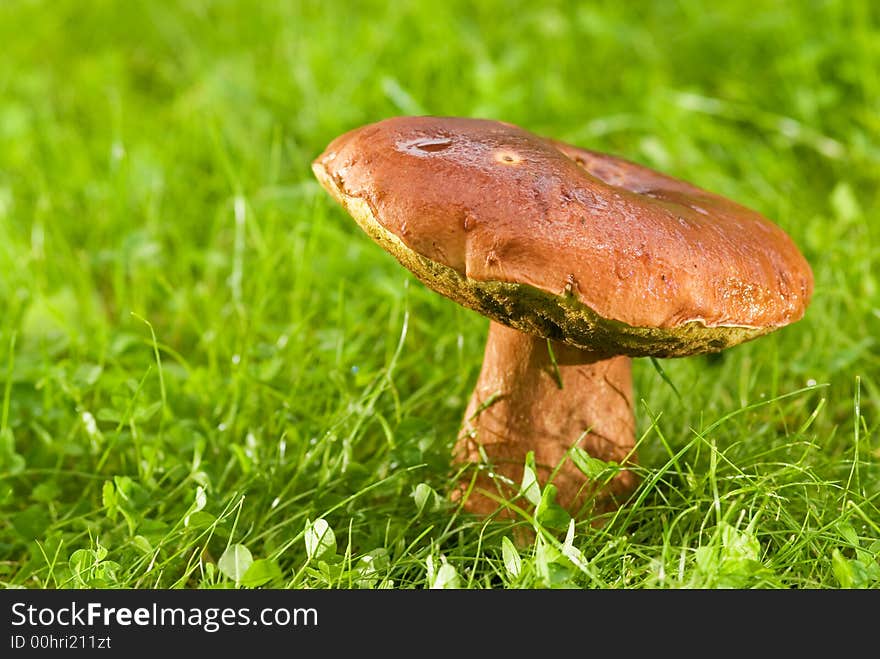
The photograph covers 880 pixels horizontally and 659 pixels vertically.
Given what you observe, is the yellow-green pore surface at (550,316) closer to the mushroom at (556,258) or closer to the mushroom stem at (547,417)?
the mushroom at (556,258)

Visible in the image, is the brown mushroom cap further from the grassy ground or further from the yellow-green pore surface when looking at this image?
the grassy ground

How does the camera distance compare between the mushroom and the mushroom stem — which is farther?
the mushroom stem

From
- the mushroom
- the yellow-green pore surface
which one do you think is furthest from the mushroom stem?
the yellow-green pore surface

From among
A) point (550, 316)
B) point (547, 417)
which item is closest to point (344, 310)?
point (547, 417)

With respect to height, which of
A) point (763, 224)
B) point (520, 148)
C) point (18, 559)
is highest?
point (520, 148)

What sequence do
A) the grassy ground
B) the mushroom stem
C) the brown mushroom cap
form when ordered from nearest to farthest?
the brown mushroom cap, the grassy ground, the mushroom stem

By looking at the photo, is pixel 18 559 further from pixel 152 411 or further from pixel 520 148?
pixel 520 148

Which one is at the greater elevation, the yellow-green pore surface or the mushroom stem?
the yellow-green pore surface

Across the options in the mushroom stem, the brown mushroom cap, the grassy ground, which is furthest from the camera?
the mushroom stem
